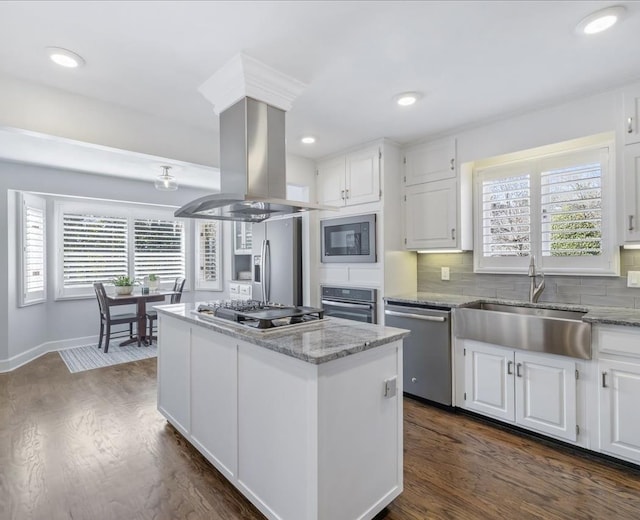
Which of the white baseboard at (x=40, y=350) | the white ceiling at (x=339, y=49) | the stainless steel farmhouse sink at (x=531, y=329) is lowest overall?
the white baseboard at (x=40, y=350)

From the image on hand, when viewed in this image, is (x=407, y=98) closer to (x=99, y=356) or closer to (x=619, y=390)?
(x=619, y=390)

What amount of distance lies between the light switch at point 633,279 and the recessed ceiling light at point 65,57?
12.5 ft

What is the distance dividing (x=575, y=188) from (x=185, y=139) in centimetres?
318

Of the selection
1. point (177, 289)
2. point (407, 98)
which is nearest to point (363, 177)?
point (407, 98)

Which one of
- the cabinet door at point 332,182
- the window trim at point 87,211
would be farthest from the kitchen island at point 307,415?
the window trim at point 87,211

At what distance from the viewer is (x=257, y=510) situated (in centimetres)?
175

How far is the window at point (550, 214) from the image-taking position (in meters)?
2.54

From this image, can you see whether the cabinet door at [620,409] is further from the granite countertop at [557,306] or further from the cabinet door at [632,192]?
the cabinet door at [632,192]

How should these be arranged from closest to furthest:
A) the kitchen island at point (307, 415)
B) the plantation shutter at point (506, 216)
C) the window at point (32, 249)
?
the kitchen island at point (307, 415) → the plantation shutter at point (506, 216) → the window at point (32, 249)

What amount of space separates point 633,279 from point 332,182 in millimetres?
2685

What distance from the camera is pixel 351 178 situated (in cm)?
362

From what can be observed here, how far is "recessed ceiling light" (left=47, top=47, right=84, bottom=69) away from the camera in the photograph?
6.23ft

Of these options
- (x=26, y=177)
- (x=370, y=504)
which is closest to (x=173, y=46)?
(x=370, y=504)

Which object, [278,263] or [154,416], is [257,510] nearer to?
[154,416]
